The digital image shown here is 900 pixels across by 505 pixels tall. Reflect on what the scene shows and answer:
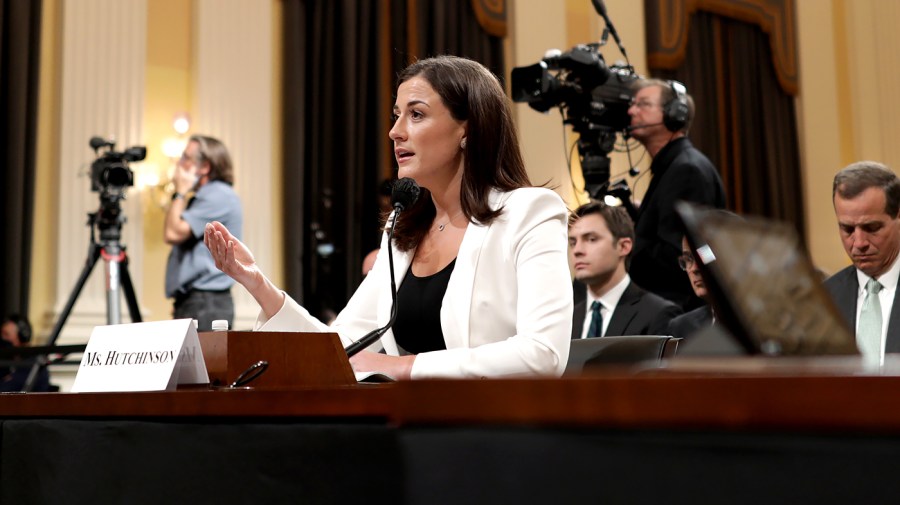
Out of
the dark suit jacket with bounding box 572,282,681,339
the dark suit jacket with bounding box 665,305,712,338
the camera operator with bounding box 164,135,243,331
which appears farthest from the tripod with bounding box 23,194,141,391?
the dark suit jacket with bounding box 665,305,712,338

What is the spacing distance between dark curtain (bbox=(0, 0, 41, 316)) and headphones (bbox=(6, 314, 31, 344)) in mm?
210

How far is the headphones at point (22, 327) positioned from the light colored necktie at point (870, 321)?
392 cm

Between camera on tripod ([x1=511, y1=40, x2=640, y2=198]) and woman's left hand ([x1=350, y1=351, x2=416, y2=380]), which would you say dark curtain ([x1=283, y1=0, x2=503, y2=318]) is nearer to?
camera on tripod ([x1=511, y1=40, x2=640, y2=198])

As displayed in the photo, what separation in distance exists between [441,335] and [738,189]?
23.0 feet

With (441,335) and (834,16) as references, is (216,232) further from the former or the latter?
(834,16)

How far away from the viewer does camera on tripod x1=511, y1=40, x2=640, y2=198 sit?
342 centimetres

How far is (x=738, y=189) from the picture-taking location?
8.32m

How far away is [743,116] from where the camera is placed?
27.7 feet

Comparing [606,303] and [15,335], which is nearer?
[606,303]

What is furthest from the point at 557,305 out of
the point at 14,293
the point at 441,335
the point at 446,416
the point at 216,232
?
the point at 14,293

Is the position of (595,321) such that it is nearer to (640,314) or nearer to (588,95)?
(640,314)

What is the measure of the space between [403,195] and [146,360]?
60cm

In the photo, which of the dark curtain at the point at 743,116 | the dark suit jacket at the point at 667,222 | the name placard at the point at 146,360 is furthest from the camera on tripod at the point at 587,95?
the dark curtain at the point at 743,116

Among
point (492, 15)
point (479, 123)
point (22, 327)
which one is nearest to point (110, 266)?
point (22, 327)
